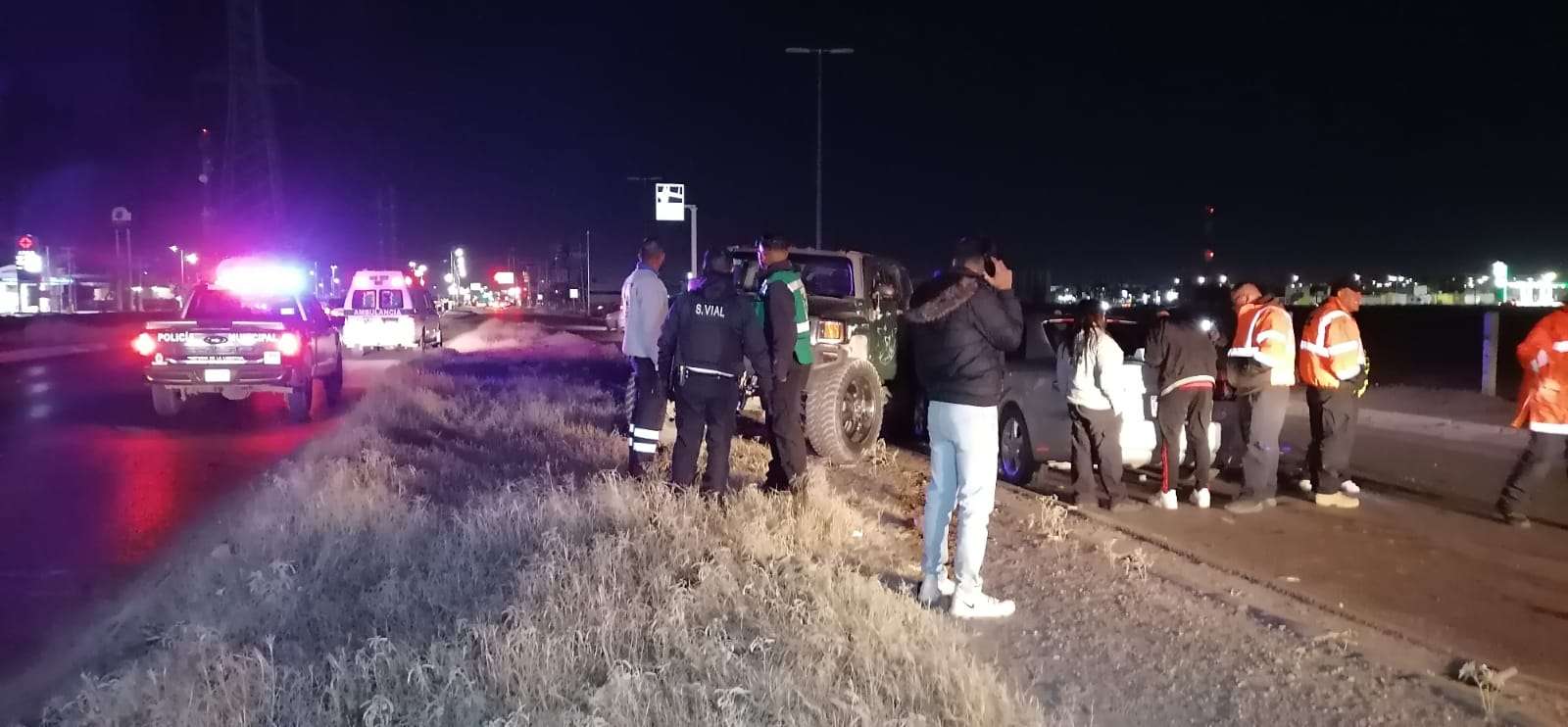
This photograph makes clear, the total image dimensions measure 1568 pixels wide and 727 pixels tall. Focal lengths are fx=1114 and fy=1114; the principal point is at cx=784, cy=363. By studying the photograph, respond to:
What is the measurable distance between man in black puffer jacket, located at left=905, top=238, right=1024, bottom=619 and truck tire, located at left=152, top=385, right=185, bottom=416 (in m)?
11.4

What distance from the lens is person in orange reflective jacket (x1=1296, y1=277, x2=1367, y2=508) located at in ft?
27.6

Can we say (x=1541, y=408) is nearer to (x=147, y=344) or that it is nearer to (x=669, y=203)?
(x=147, y=344)

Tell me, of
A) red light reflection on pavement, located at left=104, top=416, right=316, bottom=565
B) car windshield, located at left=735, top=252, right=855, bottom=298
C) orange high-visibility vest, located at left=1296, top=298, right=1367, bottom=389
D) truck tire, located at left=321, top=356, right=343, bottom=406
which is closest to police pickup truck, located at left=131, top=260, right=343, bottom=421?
red light reflection on pavement, located at left=104, top=416, right=316, bottom=565

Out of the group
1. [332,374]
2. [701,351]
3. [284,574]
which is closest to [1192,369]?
[701,351]

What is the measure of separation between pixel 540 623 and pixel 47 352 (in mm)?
30979

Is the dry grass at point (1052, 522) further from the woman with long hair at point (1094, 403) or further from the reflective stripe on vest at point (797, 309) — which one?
the reflective stripe on vest at point (797, 309)

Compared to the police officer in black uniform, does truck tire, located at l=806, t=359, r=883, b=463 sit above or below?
below

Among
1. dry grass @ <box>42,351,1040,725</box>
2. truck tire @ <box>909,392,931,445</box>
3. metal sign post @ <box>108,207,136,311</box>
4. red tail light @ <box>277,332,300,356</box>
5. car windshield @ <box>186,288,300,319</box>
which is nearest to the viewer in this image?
dry grass @ <box>42,351,1040,725</box>

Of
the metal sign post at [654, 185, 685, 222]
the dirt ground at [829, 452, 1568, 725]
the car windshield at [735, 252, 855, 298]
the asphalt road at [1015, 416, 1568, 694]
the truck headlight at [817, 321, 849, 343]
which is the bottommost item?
the asphalt road at [1015, 416, 1568, 694]

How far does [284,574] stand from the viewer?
5.49 meters

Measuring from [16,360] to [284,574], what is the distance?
26.7 metres

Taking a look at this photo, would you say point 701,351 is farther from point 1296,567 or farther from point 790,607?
point 1296,567

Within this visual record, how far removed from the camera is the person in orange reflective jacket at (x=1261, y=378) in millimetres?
8211

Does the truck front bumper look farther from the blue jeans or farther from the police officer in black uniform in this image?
the blue jeans
